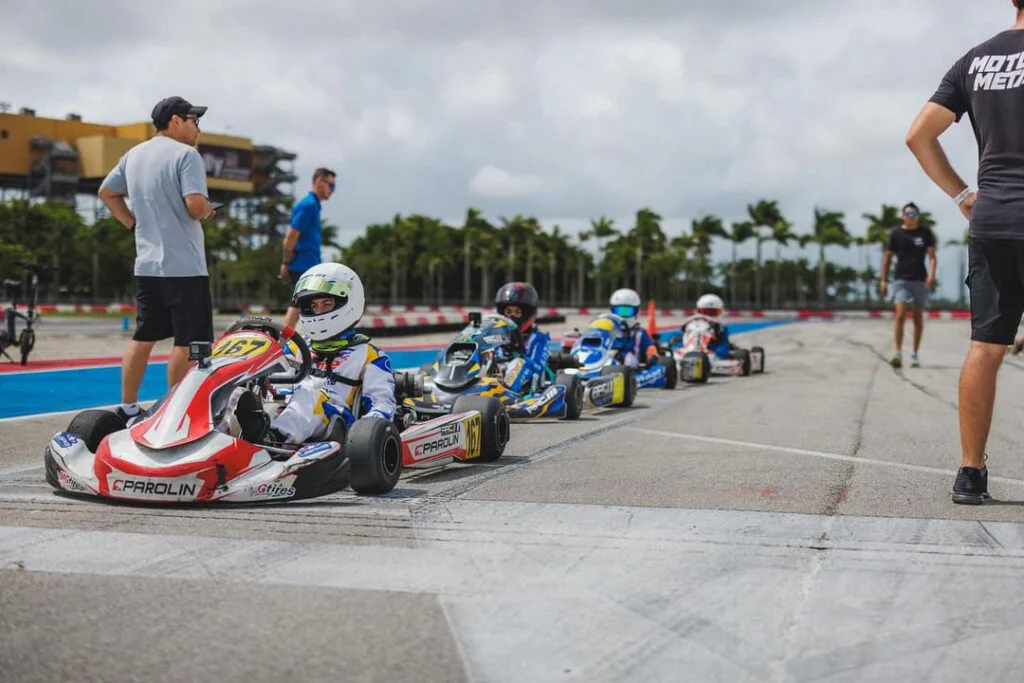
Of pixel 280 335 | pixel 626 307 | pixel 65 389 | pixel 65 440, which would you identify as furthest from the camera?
pixel 626 307

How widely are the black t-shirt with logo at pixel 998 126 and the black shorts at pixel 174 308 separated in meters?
3.88

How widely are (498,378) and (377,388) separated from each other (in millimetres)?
2839

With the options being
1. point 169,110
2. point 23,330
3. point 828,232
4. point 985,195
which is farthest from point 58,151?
point 985,195

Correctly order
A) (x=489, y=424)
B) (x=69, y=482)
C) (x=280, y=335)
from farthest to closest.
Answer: (x=489, y=424)
(x=280, y=335)
(x=69, y=482)

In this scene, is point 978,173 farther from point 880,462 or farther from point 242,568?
point 242,568

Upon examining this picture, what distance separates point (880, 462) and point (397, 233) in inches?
4249

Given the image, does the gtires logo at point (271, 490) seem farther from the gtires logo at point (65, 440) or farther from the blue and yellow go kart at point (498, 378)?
the blue and yellow go kart at point (498, 378)

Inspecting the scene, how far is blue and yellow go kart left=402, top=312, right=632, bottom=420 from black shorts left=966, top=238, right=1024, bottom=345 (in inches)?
152

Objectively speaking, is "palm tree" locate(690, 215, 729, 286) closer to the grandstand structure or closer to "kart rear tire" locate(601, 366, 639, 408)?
the grandstand structure

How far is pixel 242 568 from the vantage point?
327 centimetres

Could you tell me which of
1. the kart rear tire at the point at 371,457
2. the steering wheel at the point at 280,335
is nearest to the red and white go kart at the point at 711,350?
the steering wheel at the point at 280,335

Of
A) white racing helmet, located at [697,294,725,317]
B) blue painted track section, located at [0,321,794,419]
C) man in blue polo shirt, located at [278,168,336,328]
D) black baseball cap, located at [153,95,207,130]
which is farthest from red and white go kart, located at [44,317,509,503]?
white racing helmet, located at [697,294,725,317]

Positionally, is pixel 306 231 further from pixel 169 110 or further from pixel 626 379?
pixel 169 110

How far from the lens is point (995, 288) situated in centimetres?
441
